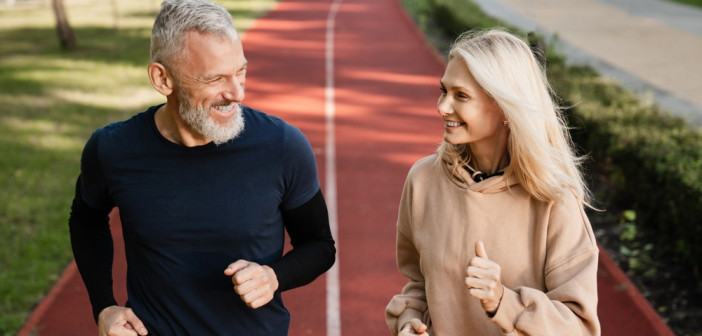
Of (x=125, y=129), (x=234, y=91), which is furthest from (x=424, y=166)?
(x=125, y=129)

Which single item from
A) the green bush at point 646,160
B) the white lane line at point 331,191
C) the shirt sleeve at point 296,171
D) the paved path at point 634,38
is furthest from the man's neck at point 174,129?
the paved path at point 634,38

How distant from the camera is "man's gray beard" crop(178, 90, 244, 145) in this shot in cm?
273

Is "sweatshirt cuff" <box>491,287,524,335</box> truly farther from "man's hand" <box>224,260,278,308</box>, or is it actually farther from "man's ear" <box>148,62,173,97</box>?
"man's ear" <box>148,62,173,97</box>

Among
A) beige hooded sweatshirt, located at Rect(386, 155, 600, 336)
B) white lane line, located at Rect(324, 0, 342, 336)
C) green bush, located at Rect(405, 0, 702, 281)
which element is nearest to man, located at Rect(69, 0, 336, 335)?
beige hooded sweatshirt, located at Rect(386, 155, 600, 336)

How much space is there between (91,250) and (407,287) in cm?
122

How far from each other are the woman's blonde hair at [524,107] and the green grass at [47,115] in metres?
5.22

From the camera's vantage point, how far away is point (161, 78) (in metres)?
2.84

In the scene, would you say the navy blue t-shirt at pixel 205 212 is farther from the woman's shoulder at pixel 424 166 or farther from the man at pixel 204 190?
the woman's shoulder at pixel 424 166

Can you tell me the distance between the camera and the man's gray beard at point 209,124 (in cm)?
273

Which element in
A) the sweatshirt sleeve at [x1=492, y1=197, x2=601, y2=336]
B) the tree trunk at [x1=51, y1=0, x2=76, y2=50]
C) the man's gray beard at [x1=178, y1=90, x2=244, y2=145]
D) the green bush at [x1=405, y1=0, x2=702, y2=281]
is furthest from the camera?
the tree trunk at [x1=51, y1=0, x2=76, y2=50]

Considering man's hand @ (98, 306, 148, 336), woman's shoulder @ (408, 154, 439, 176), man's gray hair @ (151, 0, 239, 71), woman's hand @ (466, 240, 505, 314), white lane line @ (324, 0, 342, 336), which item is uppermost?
man's gray hair @ (151, 0, 239, 71)

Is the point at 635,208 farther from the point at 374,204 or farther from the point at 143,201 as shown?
the point at 143,201

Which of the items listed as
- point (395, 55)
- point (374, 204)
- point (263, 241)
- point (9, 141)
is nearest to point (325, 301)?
point (374, 204)

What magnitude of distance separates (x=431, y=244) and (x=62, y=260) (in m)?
6.08
